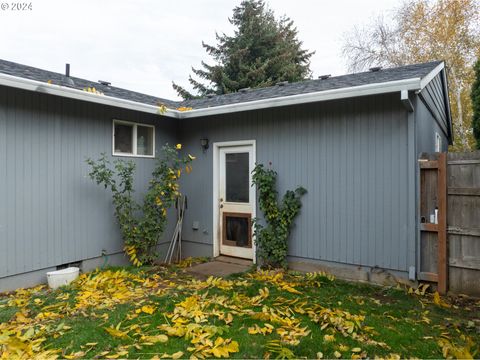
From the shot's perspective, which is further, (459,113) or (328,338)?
(459,113)

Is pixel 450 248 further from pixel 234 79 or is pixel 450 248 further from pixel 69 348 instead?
pixel 234 79

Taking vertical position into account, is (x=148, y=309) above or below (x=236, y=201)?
below

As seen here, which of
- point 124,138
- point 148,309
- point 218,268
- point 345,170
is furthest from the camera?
point 124,138

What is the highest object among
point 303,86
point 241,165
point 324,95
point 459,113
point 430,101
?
point 459,113

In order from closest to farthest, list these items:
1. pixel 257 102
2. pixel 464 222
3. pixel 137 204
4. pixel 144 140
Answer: pixel 464 222 → pixel 257 102 → pixel 137 204 → pixel 144 140

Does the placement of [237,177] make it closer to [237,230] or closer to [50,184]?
[237,230]

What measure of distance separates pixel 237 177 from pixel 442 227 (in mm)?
3190

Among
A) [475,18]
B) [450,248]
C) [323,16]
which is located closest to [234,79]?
[323,16]

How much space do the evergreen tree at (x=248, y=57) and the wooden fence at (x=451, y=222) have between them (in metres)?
12.8

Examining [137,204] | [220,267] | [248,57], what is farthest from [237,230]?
[248,57]

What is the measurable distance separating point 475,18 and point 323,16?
268 inches

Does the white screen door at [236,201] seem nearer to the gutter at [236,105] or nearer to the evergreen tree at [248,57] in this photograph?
the gutter at [236,105]

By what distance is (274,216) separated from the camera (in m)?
5.38

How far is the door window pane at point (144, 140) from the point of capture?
6.06 meters
